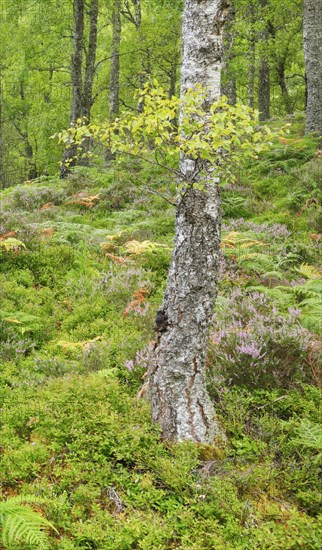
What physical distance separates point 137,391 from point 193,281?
4.99ft

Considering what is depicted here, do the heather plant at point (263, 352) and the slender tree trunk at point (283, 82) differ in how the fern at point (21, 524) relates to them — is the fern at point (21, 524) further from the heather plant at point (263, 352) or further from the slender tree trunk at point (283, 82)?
the slender tree trunk at point (283, 82)

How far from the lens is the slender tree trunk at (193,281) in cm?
398

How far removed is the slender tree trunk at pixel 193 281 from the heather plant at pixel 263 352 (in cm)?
71

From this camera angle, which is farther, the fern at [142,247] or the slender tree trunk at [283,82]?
the slender tree trunk at [283,82]

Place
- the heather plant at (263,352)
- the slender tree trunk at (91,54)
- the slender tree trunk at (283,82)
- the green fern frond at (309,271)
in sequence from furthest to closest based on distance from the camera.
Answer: the slender tree trunk at (283,82), the slender tree trunk at (91,54), the green fern frond at (309,271), the heather plant at (263,352)

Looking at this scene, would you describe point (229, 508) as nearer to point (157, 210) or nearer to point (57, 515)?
point (57, 515)

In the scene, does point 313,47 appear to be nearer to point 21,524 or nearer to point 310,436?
point 310,436

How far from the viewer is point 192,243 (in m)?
3.99

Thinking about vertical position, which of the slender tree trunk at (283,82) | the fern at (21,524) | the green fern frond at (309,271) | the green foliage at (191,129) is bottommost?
the fern at (21,524)

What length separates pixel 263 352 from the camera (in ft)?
16.1

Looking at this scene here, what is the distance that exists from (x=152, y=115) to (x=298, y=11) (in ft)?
64.7

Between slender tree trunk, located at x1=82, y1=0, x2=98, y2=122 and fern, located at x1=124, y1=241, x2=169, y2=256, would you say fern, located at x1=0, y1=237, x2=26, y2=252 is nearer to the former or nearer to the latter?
fern, located at x1=124, y1=241, x2=169, y2=256

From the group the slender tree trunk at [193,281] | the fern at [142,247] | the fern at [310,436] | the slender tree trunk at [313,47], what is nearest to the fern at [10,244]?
the fern at [142,247]

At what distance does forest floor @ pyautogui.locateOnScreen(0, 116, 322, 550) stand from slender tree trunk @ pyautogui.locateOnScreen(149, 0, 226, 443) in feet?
0.72
